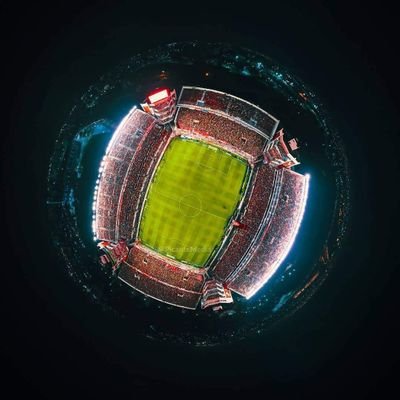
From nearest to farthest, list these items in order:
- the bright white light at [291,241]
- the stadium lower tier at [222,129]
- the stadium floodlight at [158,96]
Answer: the stadium floodlight at [158,96], the stadium lower tier at [222,129], the bright white light at [291,241]

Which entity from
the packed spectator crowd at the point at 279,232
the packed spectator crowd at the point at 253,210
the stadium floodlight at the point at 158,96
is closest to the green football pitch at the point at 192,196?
the packed spectator crowd at the point at 253,210

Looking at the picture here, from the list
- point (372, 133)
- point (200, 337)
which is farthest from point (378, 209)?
point (200, 337)

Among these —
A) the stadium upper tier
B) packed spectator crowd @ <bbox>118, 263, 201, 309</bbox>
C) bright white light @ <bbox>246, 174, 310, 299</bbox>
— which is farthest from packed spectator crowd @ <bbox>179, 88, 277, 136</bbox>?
packed spectator crowd @ <bbox>118, 263, 201, 309</bbox>

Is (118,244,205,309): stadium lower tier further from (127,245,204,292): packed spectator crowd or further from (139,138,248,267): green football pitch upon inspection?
(139,138,248,267): green football pitch

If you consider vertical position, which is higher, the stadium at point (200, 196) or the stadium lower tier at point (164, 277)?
the stadium at point (200, 196)

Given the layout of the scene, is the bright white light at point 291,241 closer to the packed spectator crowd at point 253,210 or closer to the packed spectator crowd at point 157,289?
the packed spectator crowd at point 253,210
